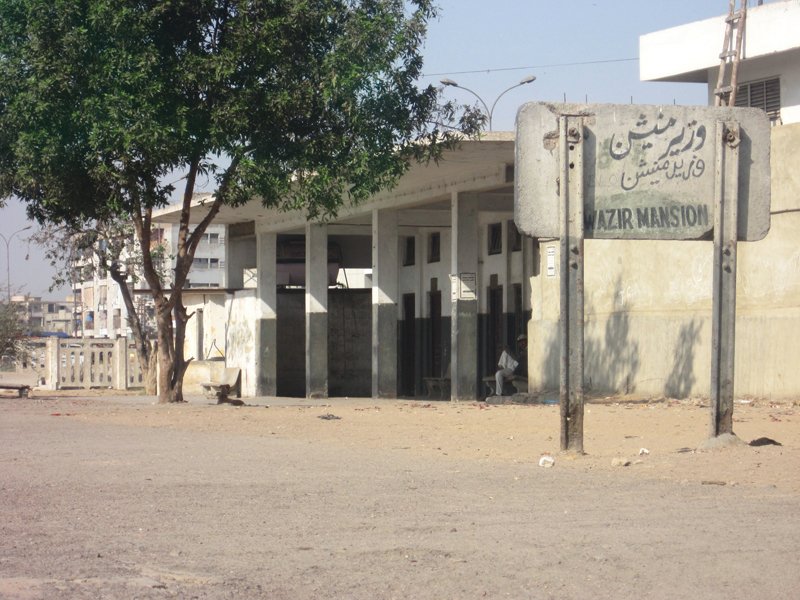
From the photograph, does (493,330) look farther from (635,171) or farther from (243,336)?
(635,171)

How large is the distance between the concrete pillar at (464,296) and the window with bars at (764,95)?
8.07m

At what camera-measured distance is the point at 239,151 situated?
19.5 metres

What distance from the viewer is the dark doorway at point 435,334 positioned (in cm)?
3412

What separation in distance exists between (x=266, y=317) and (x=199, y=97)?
16308mm

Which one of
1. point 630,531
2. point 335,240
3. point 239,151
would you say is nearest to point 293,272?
point 335,240

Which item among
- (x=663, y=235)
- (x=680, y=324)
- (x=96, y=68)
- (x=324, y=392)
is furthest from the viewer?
(x=324, y=392)

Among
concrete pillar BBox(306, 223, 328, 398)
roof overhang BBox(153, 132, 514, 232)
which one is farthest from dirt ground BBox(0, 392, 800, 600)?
concrete pillar BBox(306, 223, 328, 398)

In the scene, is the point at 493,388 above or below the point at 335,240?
below

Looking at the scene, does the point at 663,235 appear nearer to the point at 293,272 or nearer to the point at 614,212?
the point at 614,212

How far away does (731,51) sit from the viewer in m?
29.1

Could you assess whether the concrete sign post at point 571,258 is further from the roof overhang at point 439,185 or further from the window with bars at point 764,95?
the window with bars at point 764,95

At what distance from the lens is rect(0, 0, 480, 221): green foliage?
1878cm

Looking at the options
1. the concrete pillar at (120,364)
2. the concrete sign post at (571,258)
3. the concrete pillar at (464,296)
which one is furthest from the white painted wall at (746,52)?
the concrete pillar at (120,364)

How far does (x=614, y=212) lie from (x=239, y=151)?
9.50m
